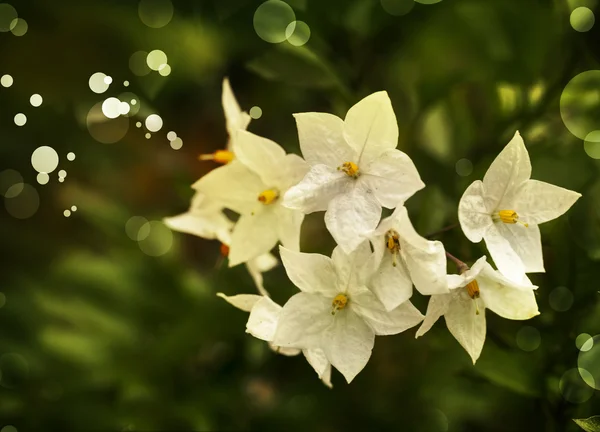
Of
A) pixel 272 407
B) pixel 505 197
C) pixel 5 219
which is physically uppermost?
pixel 505 197

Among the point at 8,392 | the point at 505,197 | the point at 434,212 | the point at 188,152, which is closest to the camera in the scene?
the point at 505,197

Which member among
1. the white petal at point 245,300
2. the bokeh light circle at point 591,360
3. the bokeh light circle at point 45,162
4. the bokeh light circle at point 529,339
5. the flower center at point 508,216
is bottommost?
Result: the bokeh light circle at point 529,339

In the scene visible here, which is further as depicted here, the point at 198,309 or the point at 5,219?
the point at 5,219

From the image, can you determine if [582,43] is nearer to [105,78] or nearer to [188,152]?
[105,78]

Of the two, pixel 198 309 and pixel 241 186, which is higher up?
pixel 241 186

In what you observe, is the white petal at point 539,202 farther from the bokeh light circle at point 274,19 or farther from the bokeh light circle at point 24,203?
the bokeh light circle at point 24,203

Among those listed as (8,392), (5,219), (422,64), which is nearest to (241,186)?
(422,64)

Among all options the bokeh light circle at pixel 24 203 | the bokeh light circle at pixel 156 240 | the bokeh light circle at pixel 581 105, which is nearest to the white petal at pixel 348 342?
the bokeh light circle at pixel 581 105

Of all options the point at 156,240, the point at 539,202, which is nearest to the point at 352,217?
the point at 539,202
